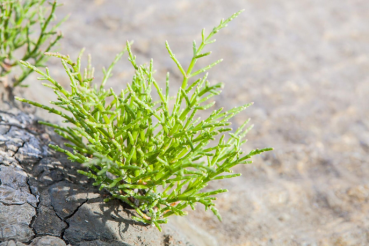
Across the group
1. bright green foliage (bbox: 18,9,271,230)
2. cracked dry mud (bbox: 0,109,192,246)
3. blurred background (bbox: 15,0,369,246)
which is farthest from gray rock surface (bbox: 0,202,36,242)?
blurred background (bbox: 15,0,369,246)

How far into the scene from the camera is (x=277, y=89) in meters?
3.65

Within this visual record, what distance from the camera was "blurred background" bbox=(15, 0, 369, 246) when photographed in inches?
92.7

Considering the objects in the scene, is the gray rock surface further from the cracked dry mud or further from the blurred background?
the blurred background

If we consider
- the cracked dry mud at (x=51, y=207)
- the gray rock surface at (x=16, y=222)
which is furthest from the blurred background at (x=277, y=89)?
the gray rock surface at (x=16, y=222)

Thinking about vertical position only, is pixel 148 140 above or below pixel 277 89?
below

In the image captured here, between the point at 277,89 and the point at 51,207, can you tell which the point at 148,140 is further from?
the point at 277,89

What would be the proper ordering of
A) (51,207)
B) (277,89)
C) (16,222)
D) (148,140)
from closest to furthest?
1. (16,222)
2. (51,207)
3. (148,140)
4. (277,89)

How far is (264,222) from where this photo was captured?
2.31 meters

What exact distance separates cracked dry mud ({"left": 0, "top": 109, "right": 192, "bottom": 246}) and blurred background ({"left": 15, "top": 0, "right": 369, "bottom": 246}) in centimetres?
48

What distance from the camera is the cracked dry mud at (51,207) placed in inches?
56.3

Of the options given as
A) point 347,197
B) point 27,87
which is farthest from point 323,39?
point 27,87

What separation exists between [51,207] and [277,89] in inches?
Result: 110

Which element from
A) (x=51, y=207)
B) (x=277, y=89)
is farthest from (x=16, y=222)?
(x=277, y=89)

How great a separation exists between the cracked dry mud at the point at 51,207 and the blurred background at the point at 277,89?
0.48m
